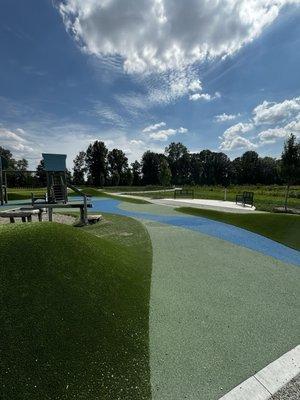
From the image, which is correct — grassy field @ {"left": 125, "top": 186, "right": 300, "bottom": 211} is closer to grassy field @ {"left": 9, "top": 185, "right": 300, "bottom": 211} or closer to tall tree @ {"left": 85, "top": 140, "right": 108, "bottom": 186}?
grassy field @ {"left": 9, "top": 185, "right": 300, "bottom": 211}

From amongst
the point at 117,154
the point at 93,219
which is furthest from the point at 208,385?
the point at 117,154

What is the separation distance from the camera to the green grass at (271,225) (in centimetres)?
1063

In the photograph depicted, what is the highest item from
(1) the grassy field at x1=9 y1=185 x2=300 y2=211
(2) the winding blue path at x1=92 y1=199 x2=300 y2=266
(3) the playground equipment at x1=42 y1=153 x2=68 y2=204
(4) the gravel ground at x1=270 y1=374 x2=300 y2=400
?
(3) the playground equipment at x1=42 y1=153 x2=68 y2=204

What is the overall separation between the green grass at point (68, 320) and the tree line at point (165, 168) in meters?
51.9

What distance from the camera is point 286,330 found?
4.16 metres

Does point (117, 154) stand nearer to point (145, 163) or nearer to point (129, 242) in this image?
point (145, 163)

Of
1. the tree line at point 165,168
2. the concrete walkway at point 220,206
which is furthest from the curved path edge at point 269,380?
the tree line at point 165,168

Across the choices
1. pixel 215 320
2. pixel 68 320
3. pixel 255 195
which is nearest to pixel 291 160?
pixel 255 195

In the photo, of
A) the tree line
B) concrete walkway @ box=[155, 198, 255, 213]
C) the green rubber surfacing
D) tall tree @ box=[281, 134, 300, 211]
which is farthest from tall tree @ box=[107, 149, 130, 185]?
the green rubber surfacing

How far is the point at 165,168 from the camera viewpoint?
5738 cm

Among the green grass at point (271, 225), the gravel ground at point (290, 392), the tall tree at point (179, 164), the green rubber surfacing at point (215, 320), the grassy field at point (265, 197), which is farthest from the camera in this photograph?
the tall tree at point (179, 164)

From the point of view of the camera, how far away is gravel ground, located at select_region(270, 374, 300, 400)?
287 cm

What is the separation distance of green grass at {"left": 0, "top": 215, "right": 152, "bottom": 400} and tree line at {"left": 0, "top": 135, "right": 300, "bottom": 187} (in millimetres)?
51851

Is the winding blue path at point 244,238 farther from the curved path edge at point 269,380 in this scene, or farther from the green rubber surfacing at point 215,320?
the curved path edge at point 269,380
